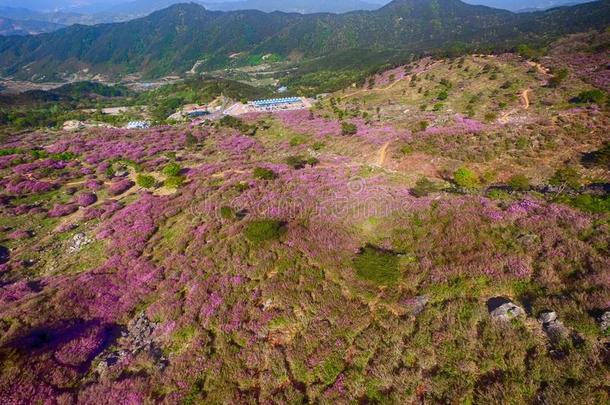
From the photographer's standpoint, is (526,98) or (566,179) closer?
(566,179)

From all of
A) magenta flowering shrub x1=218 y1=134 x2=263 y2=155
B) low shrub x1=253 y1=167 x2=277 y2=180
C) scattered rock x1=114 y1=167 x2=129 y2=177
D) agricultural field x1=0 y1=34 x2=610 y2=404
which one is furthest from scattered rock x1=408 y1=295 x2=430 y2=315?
scattered rock x1=114 y1=167 x2=129 y2=177

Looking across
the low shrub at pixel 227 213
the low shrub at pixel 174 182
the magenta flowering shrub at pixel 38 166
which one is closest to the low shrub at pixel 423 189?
the low shrub at pixel 227 213

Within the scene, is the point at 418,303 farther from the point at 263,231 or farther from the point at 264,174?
the point at 264,174

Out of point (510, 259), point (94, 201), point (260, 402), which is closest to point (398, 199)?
point (510, 259)

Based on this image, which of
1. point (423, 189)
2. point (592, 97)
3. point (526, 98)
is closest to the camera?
point (423, 189)

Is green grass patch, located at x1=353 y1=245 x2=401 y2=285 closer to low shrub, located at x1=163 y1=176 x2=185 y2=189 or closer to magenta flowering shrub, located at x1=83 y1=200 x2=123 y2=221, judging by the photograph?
low shrub, located at x1=163 y1=176 x2=185 y2=189

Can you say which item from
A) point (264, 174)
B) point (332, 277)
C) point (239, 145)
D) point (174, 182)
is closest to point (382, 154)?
point (264, 174)
